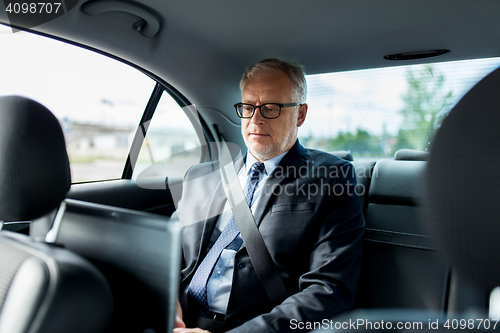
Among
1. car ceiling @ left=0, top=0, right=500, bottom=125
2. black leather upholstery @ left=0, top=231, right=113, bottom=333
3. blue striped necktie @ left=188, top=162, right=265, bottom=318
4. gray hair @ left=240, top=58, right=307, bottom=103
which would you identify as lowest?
blue striped necktie @ left=188, top=162, right=265, bottom=318

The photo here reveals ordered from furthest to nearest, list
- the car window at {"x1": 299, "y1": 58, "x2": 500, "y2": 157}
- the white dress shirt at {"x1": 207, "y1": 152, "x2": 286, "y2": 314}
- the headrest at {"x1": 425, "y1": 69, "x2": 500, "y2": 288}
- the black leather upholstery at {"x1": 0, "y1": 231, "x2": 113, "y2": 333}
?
the car window at {"x1": 299, "y1": 58, "x2": 500, "y2": 157}, the white dress shirt at {"x1": 207, "y1": 152, "x2": 286, "y2": 314}, the black leather upholstery at {"x1": 0, "y1": 231, "x2": 113, "y2": 333}, the headrest at {"x1": 425, "y1": 69, "x2": 500, "y2": 288}

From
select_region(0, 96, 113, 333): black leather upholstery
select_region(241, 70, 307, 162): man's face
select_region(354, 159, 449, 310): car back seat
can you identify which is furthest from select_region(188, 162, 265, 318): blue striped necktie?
select_region(0, 96, 113, 333): black leather upholstery

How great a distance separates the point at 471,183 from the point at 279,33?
1681 millimetres

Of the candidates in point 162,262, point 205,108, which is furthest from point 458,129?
point 205,108

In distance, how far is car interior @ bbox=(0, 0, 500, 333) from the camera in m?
0.41

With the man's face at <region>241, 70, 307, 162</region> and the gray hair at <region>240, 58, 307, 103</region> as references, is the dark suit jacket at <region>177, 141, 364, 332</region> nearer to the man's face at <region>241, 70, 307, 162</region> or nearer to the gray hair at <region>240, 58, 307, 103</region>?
the man's face at <region>241, 70, 307, 162</region>

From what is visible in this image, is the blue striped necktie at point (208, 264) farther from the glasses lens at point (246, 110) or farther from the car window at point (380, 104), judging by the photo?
the car window at point (380, 104)

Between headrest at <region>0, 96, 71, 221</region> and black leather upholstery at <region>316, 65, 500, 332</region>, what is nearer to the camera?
black leather upholstery at <region>316, 65, 500, 332</region>

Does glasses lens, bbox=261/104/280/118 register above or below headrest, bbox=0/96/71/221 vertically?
above

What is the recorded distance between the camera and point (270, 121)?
63.5 inches

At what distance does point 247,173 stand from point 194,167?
1.00 ft

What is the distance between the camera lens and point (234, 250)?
4.66 ft

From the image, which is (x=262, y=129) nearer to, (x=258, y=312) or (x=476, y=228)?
(x=258, y=312)

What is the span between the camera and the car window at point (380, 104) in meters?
1.91
